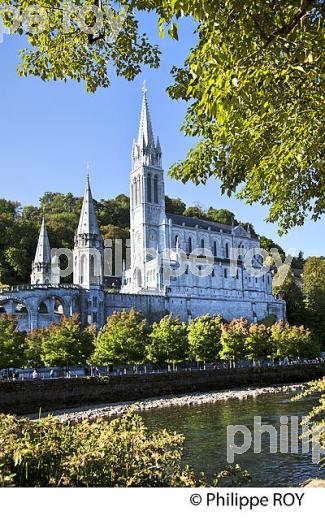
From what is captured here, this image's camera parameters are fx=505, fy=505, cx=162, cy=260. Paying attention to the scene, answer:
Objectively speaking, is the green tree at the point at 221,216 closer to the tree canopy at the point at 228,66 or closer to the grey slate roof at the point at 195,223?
the grey slate roof at the point at 195,223

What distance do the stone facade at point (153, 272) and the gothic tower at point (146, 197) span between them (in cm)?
17

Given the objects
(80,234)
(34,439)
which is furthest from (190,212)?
(34,439)

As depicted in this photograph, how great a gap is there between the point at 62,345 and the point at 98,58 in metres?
33.9

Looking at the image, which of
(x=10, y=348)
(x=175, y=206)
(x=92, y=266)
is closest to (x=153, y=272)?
(x=92, y=266)

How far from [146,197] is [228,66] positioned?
78.9m

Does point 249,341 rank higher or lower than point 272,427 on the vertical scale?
higher

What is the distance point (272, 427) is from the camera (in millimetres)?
22391

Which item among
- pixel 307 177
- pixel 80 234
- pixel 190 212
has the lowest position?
pixel 307 177

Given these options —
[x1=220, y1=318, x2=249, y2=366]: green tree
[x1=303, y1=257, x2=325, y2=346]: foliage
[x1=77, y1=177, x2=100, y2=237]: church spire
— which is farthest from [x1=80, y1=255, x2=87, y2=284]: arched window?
[x1=303, y1=257, x2=325, y2=346]: foliage

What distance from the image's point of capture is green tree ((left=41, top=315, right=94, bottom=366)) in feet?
133

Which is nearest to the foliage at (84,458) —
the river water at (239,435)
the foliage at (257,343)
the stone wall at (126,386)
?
the river water at (239,435)

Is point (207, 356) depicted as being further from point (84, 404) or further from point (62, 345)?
point (84, 404)

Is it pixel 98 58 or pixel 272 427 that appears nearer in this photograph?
pixel 98 58
